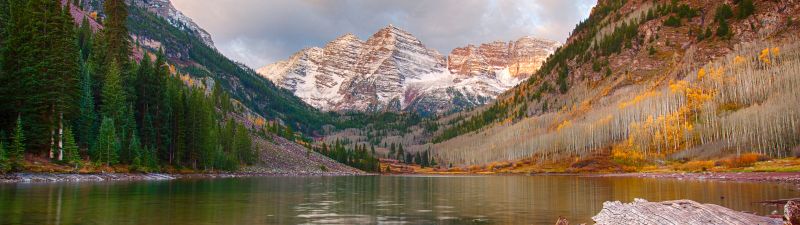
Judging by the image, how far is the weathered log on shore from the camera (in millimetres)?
22562

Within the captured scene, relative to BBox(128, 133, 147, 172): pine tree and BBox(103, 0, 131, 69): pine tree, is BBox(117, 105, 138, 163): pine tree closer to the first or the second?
BBox(128, 133, 147, 172): pine tree

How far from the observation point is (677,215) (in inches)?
903

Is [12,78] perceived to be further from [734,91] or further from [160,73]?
[734,91]

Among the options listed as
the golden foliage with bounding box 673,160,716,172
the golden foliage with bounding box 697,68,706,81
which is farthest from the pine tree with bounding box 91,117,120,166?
the golden foliage with bounding box 697,68,706,81

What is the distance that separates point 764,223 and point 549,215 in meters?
14.0

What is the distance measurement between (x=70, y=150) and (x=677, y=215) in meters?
79.1

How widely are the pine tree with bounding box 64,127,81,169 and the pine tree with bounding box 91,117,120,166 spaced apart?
6251 mm

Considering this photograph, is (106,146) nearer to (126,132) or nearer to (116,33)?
(126,132)

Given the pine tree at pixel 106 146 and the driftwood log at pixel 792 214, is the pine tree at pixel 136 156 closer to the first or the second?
the pine tree at pixel 106 146

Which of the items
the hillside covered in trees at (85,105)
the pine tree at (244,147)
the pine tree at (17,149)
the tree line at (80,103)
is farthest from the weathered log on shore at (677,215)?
the pine tree at (244,147)

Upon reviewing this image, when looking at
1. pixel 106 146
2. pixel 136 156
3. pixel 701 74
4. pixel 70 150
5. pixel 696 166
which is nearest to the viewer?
pixel 70 150

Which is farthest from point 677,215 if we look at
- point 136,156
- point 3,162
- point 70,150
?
point 136,156

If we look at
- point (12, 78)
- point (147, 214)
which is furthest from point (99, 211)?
point (12, 78)

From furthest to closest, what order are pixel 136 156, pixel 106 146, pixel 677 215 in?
pixel 136 156 < pixel 106 146 < pixel 677 215
